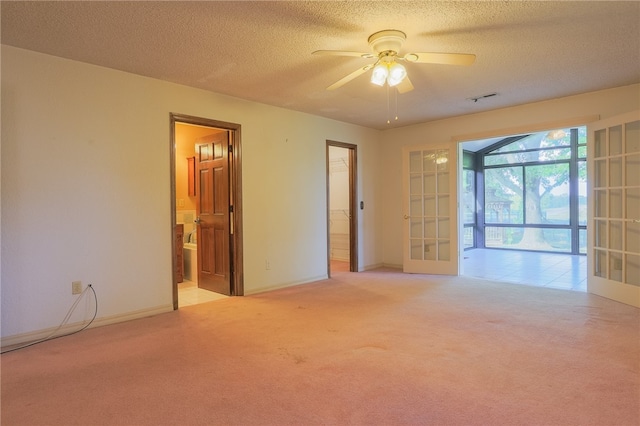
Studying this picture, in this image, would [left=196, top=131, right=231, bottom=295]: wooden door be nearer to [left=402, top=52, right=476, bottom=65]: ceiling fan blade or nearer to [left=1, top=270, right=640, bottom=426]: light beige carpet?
[left=1, top=270, right=640, bottom=426]: light beige carpet

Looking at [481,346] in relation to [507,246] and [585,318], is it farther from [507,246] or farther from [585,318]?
[507,246]

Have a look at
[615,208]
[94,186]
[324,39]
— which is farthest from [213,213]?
[615,208]

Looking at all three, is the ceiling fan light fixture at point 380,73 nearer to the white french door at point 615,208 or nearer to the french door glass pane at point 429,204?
the white french door at point 615,208

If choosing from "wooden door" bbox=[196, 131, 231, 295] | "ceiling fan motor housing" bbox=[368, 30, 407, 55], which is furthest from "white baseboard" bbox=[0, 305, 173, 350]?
"ceiling fan motor housing" bbox=[368, 30, 407, 55]

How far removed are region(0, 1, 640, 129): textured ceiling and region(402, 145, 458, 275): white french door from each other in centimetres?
169

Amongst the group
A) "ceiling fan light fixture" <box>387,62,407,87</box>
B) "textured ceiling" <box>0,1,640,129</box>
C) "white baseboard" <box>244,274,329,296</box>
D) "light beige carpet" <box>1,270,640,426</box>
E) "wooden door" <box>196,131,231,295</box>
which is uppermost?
"textured ceiling" <box>0,1,640,129</box>

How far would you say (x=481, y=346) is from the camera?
2.78 metres

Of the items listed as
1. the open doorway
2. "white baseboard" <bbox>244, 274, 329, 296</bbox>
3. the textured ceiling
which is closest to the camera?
the textured ceiling

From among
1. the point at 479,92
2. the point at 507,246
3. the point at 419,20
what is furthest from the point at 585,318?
the point at 507,246

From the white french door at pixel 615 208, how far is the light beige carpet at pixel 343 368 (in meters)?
0.38

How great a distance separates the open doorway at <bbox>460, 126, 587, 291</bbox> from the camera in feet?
26.0

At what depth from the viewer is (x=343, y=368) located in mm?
2422

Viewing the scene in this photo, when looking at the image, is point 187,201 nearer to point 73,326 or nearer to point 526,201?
point 73,326

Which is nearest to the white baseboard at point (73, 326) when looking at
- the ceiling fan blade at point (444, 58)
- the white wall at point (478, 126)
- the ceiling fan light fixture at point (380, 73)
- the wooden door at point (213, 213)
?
the wooden door at point (213, 213)
